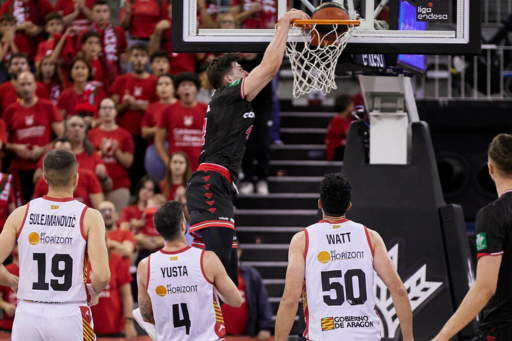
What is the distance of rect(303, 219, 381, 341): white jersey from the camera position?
14.4 ft

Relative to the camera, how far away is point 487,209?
13.5 ft

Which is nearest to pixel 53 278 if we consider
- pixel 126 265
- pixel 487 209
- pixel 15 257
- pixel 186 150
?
pixel 487 209

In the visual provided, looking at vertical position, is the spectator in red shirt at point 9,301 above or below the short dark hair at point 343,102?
below

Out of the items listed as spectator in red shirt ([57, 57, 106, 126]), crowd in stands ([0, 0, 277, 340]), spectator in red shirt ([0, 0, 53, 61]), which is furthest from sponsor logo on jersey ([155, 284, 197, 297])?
spectator in red shirt ([0, 0, 53, 61])

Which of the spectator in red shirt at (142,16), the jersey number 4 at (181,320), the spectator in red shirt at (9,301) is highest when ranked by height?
the spectator in red shirt at (142,16)

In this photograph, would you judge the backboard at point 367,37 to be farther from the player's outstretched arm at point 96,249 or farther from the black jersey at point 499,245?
the black jersey at point 499,245

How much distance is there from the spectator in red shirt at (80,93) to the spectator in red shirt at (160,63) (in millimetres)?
885

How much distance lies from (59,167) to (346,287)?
6.85 feet

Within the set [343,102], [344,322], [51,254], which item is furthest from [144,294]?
[343,102]

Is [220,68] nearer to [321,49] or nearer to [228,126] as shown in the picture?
[228,126]

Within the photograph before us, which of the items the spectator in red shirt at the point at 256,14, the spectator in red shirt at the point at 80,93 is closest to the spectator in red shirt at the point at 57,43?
the spectator in red shirt at the point at 80,93

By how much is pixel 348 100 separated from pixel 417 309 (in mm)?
4626

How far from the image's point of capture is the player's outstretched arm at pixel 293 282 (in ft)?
14.7

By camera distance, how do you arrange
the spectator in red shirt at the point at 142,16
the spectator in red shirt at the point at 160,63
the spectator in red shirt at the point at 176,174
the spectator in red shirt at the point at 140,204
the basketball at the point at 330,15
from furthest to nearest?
the spectator in red shirt at the point at 142,16 < the spectator in red shirt at the point at 160,63 < the spectator in red shirt at the point at 176,174 < the spectator in red shirt at the point at 140,204 < the basketball at the point at 330,15
